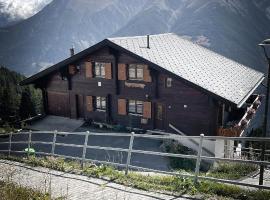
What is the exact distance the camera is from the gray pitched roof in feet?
75.0

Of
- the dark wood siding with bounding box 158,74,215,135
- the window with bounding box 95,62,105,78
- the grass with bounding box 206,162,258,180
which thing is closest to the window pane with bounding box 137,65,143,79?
the dark wood siding with bounding box 158,74,215,135

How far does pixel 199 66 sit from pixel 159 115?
4.33 meters

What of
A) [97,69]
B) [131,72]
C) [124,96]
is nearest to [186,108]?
[131,72]

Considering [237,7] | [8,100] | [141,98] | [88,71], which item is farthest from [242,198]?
[237,7]

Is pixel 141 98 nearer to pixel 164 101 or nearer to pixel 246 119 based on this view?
pixel 164 101

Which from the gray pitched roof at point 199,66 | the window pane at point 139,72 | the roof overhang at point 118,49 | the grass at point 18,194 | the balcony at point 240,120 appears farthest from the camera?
the window pane at point 139,72

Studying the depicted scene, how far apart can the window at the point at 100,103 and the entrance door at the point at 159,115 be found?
14.8 feet

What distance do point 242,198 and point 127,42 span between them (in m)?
21.2

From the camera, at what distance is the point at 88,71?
28.5m

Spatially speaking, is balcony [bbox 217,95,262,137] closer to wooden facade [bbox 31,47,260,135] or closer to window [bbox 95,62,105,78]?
wooden facade [bbox 31,47,260,135]

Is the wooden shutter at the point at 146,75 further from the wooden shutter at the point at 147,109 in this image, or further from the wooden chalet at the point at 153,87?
the wooden shutter at the point at 147,109

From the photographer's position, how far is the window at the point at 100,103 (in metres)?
28.5

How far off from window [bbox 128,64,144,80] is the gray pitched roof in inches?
45.4

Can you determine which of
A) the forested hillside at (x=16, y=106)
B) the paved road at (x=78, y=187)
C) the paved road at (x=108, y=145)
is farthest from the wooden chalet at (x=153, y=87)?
the forested hillside at (x=16, y=106)
